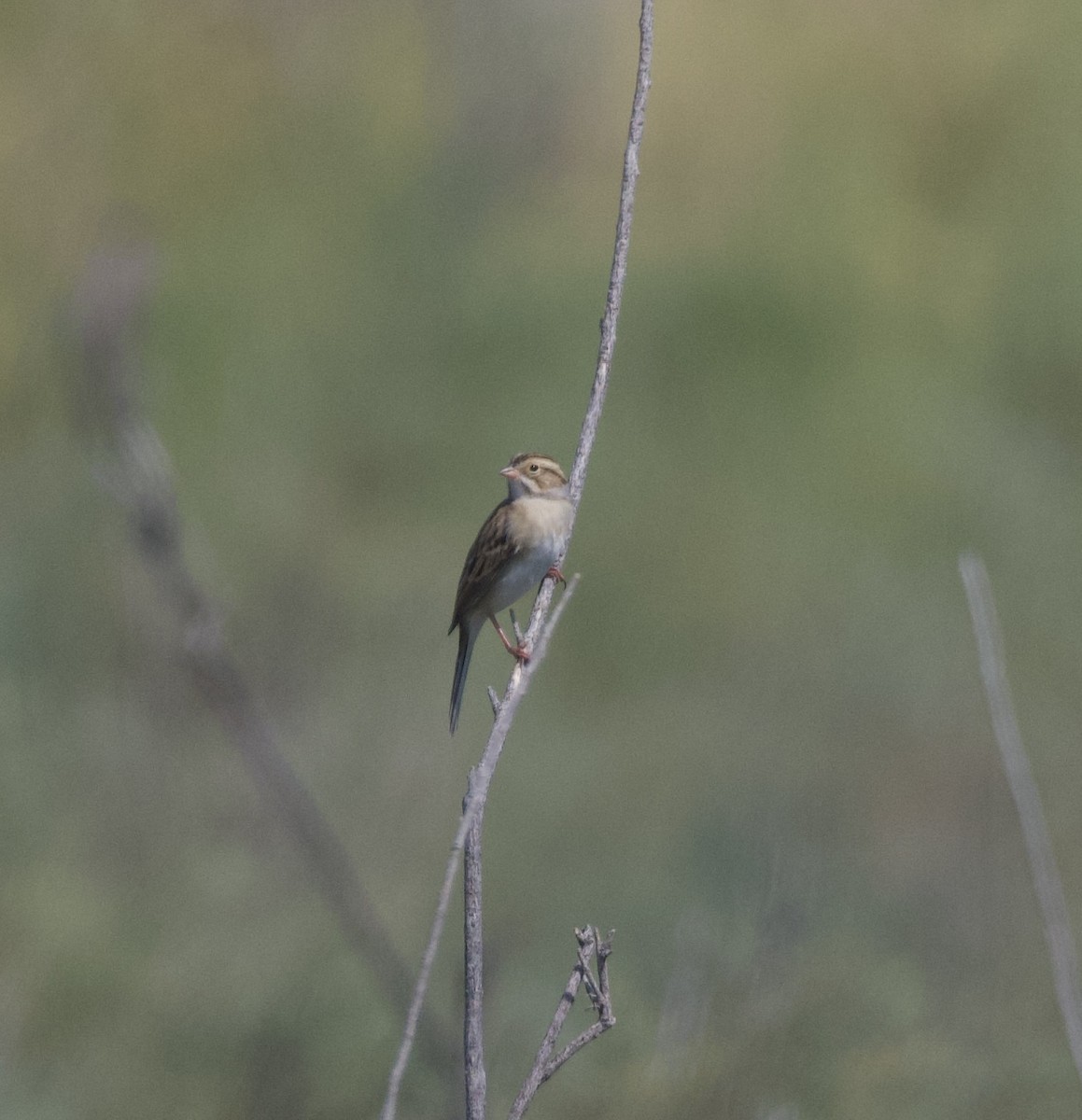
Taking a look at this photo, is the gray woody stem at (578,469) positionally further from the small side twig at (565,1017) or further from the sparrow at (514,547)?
the sparrow at (514,547)

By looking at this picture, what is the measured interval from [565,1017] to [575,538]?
7.43m

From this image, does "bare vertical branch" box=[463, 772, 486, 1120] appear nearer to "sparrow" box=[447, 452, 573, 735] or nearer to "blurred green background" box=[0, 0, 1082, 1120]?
"blurred green background" box=[0, 0, 1082, 1120]

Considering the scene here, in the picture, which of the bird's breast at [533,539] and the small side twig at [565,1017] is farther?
the bird's breast at [533,539]

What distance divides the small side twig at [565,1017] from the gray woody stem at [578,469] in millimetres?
172

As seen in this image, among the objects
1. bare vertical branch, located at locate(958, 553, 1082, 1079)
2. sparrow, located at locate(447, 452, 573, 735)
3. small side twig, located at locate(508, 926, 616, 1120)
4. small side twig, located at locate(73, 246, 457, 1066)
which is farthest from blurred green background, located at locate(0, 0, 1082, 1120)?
sparrow, located at locate(447, 452, 573, 735)

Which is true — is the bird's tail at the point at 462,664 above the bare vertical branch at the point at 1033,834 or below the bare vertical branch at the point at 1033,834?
above

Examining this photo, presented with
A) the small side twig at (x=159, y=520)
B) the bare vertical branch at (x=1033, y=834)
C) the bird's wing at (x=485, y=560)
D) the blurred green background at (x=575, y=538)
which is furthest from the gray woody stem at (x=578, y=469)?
the bird's wing at (x=485, y=560)

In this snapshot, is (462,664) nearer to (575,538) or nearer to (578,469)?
(578,469)

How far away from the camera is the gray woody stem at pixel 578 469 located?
6.59 feet

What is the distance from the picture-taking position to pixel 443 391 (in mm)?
11398

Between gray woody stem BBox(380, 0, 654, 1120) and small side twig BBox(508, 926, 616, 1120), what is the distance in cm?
17

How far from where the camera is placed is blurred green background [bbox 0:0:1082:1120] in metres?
5.25

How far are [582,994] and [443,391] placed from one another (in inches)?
243

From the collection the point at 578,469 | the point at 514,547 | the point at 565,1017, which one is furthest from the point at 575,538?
the point at 565,1017
